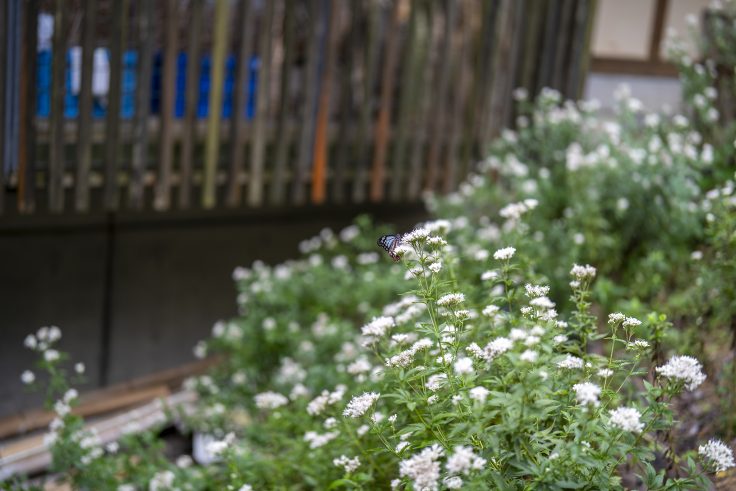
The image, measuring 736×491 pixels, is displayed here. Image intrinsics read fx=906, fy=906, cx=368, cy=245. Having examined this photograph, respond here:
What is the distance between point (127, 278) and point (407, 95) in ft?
7.05

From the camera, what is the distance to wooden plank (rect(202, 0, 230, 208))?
16.7 feet

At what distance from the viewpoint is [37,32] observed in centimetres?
438

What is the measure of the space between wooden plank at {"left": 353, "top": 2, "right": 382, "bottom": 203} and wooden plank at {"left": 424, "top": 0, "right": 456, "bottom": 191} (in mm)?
470

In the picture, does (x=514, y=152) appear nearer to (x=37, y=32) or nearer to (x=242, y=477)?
(x=37, y=32)

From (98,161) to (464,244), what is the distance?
6.57 feet

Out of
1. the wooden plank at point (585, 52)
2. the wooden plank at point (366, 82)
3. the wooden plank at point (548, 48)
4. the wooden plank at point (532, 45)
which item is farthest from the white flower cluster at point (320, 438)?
the wooden plank at point (585, 52)

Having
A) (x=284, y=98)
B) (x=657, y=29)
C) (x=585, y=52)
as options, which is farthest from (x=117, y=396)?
(x=657, y=29)

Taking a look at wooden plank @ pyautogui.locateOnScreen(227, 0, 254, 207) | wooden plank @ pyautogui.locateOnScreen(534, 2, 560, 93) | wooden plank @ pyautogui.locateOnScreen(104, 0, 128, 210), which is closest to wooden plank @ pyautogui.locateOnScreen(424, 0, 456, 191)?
wooden plank @ pyautogui.locateOnScreen(534, 2, 560, 93)

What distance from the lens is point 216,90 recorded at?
5.13m

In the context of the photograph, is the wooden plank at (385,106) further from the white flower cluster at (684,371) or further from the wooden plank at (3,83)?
the white flower cluster at (684,371)

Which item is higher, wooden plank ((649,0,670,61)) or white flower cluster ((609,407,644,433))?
wooden plank ((649,0,670,61))

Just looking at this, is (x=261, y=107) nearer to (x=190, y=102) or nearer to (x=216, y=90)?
(x=216, y=90)

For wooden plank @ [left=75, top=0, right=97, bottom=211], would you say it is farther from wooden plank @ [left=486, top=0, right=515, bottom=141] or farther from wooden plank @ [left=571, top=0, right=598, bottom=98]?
wooden plank @ [left=571, top=0, right=598, bottom=98]

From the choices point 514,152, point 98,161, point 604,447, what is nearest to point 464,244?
point 514,152
